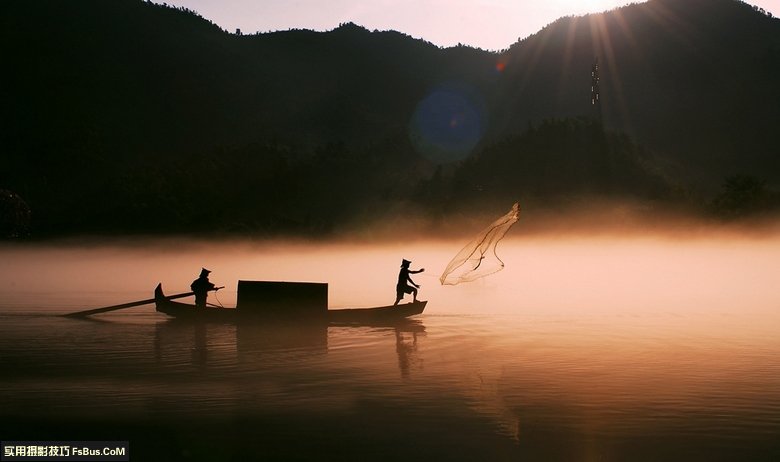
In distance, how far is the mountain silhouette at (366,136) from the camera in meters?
130

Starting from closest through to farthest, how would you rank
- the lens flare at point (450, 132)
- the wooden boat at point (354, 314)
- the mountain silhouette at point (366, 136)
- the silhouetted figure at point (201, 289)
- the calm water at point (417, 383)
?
the calm water at point (417, 383), the wooden boat at point (354, 314), the silhouetted figure at point (201, 289), the mountain silhouette at point (366, 136), the lens flare at point (450, 132)

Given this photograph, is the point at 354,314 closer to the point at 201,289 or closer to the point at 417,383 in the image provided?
the point at 201,289

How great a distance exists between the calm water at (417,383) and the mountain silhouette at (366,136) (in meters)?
83.6

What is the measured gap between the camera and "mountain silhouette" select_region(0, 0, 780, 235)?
130250 millimetres

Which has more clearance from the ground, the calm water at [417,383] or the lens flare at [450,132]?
the lens flare at [450,132]

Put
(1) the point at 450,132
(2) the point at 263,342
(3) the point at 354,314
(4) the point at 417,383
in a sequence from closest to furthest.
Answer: (4) the point at 417,383 → (2) the point at 263,342 → (3) the point at 354,314 → (1) the point at 450,132

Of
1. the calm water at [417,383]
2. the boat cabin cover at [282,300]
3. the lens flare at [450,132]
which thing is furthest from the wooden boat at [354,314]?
the lens flare at [450,132]

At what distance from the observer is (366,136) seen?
19412 centimetres

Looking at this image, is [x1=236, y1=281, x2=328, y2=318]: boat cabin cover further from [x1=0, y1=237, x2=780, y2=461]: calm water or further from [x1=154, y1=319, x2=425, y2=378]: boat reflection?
[x1=0, y1=237, x2=780, y2=461]: calm water

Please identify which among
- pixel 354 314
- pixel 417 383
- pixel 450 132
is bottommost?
pixel 417 383

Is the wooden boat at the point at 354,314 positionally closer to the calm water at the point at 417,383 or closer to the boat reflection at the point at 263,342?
the boat reflection at the point at 263,342

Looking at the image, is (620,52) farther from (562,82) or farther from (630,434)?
(630,434)

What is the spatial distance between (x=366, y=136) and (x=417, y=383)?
17635 cm

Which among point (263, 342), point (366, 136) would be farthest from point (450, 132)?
point (263, 342)
